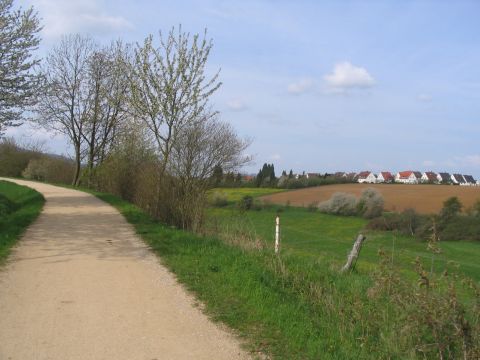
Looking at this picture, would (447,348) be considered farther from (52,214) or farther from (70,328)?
(52,214)

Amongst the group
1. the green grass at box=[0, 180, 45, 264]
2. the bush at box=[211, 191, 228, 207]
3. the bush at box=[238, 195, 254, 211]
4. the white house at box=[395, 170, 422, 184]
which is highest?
the white house at box=[395, 170, 422, 184]

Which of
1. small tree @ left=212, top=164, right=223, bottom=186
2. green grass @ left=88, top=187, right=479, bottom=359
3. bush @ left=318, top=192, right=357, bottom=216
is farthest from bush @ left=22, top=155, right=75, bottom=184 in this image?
green grass @ left=88, top=187, right=479, bottom=359

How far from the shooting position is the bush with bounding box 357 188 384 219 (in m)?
41.5

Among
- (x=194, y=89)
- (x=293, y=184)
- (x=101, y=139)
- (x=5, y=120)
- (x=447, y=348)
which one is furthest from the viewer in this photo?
(x=293, y=184)

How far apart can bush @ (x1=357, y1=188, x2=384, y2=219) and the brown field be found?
0.64m

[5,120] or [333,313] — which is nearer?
[333,313]

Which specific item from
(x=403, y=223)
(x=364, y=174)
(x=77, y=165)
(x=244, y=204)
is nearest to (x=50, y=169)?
(x=77, y=165)

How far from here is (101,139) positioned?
35906 millimetres

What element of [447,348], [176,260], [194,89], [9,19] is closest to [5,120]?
[9,19]

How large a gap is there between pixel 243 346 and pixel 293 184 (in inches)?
2130

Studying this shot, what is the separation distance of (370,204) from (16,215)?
3221 cm

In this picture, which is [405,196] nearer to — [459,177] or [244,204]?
[244,204]

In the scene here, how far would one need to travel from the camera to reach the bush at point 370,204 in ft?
136

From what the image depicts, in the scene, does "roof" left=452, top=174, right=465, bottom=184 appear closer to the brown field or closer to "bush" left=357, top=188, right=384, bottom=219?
the brown field
